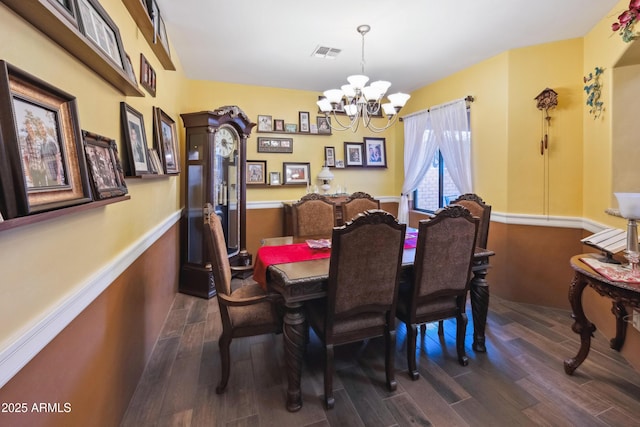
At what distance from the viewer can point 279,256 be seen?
6.93 feet

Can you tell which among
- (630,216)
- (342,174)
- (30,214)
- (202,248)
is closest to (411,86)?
(342,174)

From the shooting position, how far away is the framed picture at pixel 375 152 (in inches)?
185

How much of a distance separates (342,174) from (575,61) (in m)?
2.87

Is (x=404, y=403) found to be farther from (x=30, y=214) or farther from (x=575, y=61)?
(x=575, y=61)

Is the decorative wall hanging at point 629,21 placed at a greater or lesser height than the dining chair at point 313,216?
greater

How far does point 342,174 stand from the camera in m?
4.64

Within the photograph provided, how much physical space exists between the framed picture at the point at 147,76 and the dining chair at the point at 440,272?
6.72 ft

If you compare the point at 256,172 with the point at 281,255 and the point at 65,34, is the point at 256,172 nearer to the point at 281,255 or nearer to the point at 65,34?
the point at 281,255

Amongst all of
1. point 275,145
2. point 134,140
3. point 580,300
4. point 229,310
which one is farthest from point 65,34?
point 275,145

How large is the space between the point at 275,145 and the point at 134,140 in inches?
101

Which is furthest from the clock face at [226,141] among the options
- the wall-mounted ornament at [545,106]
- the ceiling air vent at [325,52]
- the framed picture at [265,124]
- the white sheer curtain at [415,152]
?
the wall-mounted ornament at [545,106]

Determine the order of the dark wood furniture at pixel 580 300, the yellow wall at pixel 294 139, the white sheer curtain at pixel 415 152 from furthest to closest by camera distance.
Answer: the white sheer curtain at pixel 415 152
the yellow wall at pixel 294 139
the dark wood furniture at pixel 580 300

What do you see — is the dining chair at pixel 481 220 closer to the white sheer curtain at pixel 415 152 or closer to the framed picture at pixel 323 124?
the white sheer curtain at pixel 415 152

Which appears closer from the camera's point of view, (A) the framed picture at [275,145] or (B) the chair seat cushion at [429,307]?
(B) the chair seat cushion at [429,307]
